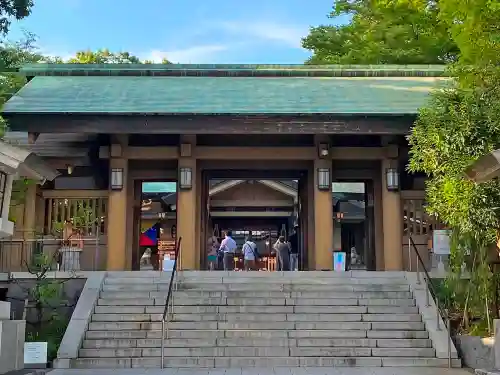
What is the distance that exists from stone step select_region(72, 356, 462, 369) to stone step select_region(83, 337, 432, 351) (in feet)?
1.28

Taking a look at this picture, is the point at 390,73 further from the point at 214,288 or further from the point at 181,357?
the point at 181,357

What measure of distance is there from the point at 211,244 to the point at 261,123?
6.40 metres

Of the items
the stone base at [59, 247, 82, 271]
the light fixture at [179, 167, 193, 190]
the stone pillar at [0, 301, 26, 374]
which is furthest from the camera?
the light fixture at [179, 167, 193, 190]

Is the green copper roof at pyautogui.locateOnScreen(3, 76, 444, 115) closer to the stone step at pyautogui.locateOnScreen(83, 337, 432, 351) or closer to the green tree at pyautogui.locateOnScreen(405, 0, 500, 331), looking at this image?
the green tree at pyautogui.locateOnScreen(405, 0, 500, 331)

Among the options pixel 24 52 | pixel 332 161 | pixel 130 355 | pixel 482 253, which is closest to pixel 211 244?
pixel 332 161

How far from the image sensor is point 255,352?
955 cm

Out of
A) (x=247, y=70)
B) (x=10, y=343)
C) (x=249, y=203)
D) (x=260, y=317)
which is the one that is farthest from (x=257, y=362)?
(x=249, y=203)

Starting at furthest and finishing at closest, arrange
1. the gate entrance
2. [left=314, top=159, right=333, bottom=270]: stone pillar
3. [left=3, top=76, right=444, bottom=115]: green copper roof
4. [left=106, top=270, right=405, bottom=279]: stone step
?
the gate entrance, [left=314, top=159, right=333, bottom=270]: stone pillar, [left=3, top=76, right=444, bottom=115]: green copper roof, [left=106, top=270, right=405, bottom=279]: stone step

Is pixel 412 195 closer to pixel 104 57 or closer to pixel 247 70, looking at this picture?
pixel 247 70

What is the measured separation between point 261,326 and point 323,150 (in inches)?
213

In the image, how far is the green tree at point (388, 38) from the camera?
21953 millimetres

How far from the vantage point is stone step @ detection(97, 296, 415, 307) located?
1095cm

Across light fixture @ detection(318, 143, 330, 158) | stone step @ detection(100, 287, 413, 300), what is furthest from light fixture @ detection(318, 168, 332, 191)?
stone step @ detection(100, 287, 413, 300)

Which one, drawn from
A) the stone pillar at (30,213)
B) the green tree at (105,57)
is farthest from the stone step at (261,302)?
the green tree at (105,57)
